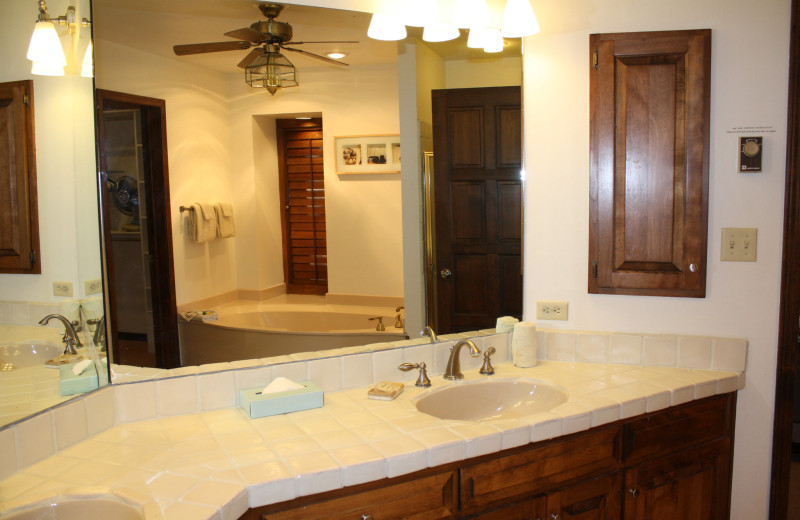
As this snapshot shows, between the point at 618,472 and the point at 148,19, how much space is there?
1979mm

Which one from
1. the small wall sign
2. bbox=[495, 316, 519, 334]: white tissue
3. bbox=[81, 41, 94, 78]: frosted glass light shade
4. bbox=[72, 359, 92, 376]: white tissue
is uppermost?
bbox=[81, 41, 94, 78]: frosted glass light shade

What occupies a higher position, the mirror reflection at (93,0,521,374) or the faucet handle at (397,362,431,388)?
the mirror reflection at (93,0,521,374)

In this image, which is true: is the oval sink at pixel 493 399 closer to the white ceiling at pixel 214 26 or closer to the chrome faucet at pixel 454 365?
the chrome faucet at pixel 454 365

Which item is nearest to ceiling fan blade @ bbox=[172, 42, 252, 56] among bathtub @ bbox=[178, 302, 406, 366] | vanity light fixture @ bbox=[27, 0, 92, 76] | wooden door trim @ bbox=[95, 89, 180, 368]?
wooden door trim @ bbox=[95, 89, 180, 368]

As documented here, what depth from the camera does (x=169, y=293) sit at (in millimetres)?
1773

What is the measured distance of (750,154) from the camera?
2.14 meters

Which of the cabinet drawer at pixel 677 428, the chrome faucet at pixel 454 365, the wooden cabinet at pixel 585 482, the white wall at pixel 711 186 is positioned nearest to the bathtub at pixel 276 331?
the chrome faucet at pixel 454 365

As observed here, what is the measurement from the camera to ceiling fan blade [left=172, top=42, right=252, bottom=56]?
176cm

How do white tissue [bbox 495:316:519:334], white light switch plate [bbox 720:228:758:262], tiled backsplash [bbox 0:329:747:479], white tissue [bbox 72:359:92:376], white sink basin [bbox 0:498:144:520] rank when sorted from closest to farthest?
white sink basin [bbox 0:498:144:520], tiled backsplash [bbox 0:329:747:479], white tissue [bbox 72:359:92:376], white light switch plate [bbox 720:228:758:262], white tissue [bbox 495:316:519:334]

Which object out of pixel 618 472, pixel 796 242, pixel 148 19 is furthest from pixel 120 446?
pixel 796 242

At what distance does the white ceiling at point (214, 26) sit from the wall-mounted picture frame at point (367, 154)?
0.83 ft

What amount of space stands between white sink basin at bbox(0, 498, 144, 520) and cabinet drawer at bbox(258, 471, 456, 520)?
0.97ft

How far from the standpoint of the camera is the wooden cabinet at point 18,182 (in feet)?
4.48

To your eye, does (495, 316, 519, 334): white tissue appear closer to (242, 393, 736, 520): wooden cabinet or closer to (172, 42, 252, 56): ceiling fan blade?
(242, 393, 736, 520): wooden cabinet
